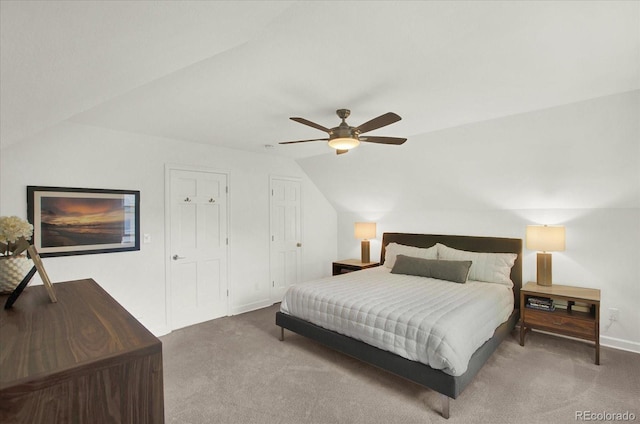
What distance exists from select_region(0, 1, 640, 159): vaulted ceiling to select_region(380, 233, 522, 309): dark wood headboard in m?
1.84

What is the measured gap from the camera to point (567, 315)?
3215mm

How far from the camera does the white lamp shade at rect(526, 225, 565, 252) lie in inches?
137

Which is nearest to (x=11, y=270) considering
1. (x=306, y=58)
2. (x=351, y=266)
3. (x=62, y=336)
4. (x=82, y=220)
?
(x=62, y=336)

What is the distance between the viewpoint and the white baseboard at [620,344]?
326cm

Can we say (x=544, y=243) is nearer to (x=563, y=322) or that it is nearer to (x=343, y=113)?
(x=563, y=322)

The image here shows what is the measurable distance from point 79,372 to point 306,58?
1.89 meters

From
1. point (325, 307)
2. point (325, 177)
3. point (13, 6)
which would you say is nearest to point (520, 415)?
point (325, 307)

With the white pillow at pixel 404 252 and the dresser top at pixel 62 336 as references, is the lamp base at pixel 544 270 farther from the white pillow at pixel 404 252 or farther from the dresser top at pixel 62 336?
the dresser top at pixel 62 336

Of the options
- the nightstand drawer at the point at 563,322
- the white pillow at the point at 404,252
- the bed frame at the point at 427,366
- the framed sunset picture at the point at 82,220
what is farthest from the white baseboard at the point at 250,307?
the nightstand drawer at the point at 563,322

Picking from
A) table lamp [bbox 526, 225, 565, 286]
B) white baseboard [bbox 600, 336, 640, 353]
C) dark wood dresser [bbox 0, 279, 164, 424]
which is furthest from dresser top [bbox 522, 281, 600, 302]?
dark wood dresser [bbox 0, 279, 164, 424]

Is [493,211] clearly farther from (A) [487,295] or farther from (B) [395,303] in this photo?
(B) [395,303]

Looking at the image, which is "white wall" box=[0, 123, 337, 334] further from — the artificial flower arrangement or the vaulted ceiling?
the artificial flower arrangement

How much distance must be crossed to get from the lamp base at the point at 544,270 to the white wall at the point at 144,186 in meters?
3.38

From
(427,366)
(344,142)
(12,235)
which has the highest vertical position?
(344,142)
